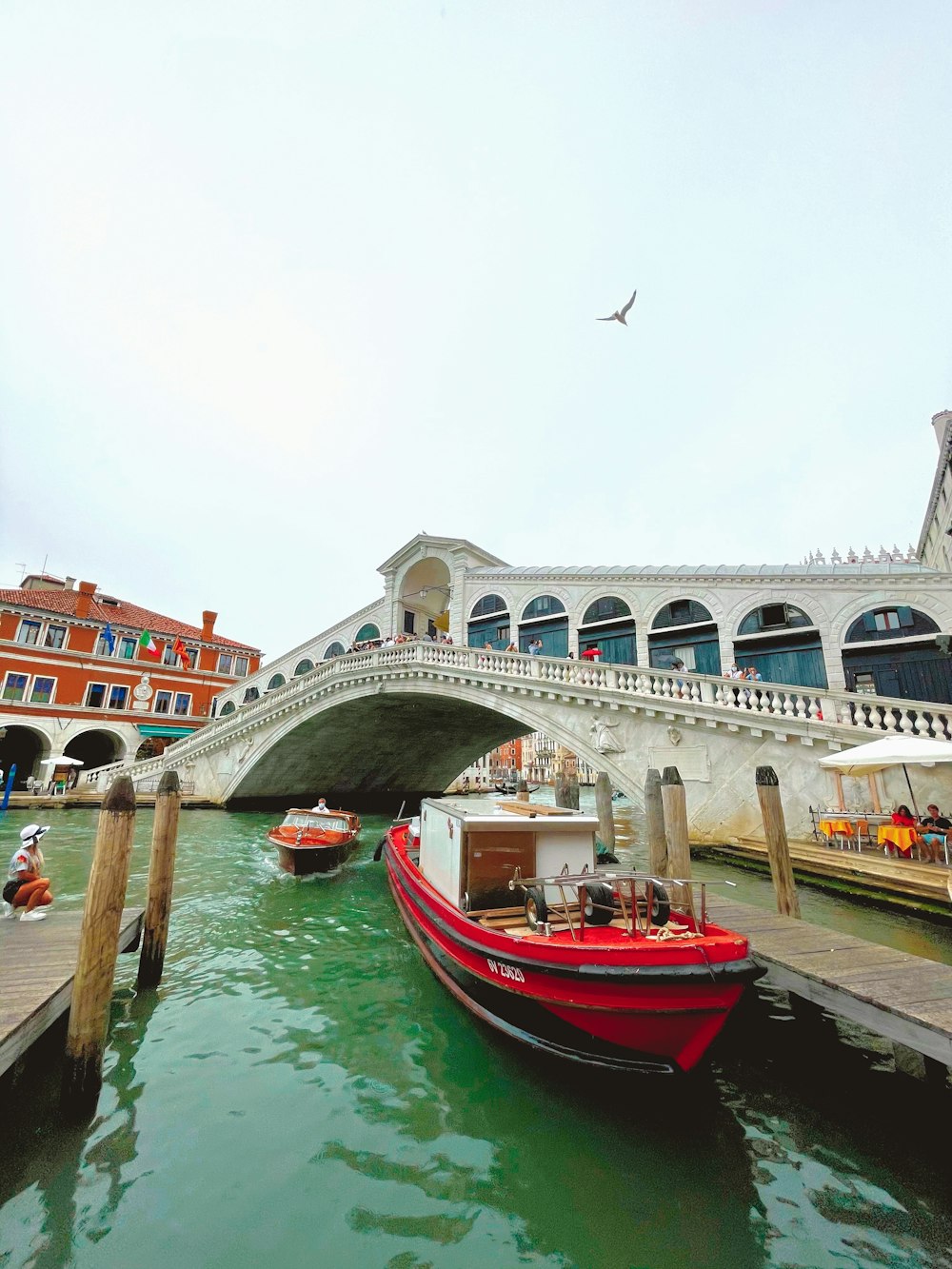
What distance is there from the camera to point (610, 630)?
19.1 meters

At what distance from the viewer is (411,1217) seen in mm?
3016

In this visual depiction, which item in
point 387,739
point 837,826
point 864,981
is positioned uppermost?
point 387,739

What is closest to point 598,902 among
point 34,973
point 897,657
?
point 34,973

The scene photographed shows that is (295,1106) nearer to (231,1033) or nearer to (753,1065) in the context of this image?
(231,1033)

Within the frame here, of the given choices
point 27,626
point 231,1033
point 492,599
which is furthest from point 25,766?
point 231,1033

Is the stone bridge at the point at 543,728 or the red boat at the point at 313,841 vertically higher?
the stone bridge at the point at 543,728

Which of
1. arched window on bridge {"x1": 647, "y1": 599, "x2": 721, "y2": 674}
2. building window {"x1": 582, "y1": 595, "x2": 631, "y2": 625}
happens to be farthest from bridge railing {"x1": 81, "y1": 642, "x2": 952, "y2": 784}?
building window {"x1": 582, "y1": 595, "x2": 631, "y2": 625}

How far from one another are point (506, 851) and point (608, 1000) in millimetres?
2077

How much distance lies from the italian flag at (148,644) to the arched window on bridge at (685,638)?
23523mm

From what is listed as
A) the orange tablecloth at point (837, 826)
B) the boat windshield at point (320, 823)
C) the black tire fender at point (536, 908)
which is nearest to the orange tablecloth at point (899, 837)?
the orange tablecloth at point (837, 826)

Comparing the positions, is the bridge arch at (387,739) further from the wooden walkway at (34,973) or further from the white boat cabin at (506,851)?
the wooden walkway at (34,973)

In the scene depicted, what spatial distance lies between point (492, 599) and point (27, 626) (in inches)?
837

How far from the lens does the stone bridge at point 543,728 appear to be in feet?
33.9

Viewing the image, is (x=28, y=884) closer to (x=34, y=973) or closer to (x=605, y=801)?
(x=34, y=973)
